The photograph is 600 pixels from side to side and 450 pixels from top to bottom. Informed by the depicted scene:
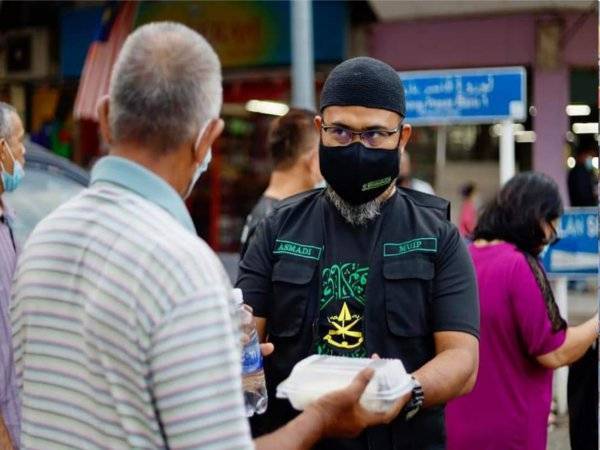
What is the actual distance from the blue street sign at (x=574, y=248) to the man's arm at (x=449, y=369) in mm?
4541

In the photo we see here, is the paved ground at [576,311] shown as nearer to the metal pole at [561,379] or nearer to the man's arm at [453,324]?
the metal pole at [561,379]

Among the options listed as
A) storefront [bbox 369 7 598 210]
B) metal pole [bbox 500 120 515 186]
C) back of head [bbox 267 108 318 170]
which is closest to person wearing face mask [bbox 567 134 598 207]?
storefront [bbox 369 7 598 210]

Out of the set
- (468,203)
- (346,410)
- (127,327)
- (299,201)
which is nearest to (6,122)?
(299,201)

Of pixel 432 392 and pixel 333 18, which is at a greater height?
pixel 333 18

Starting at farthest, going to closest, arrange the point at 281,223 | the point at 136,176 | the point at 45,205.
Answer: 1. the point at 45,205
2. the point at 281,223
3. the point at 136,176

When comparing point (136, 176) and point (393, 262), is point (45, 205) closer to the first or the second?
point (393, 262)

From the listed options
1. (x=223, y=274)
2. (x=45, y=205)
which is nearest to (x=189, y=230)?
(x=223, y=274)

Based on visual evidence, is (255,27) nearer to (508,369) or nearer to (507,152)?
(507,152)

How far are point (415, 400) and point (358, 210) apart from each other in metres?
0.65

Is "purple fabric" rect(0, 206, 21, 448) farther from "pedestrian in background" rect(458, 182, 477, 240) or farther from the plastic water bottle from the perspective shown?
"pedestrian in background" rect(458, 182, 477, 240)

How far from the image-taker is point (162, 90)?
1729 millimetres

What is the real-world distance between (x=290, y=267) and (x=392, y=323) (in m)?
0.33

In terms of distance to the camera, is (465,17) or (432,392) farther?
(465,17)

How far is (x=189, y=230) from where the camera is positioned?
1.77m
